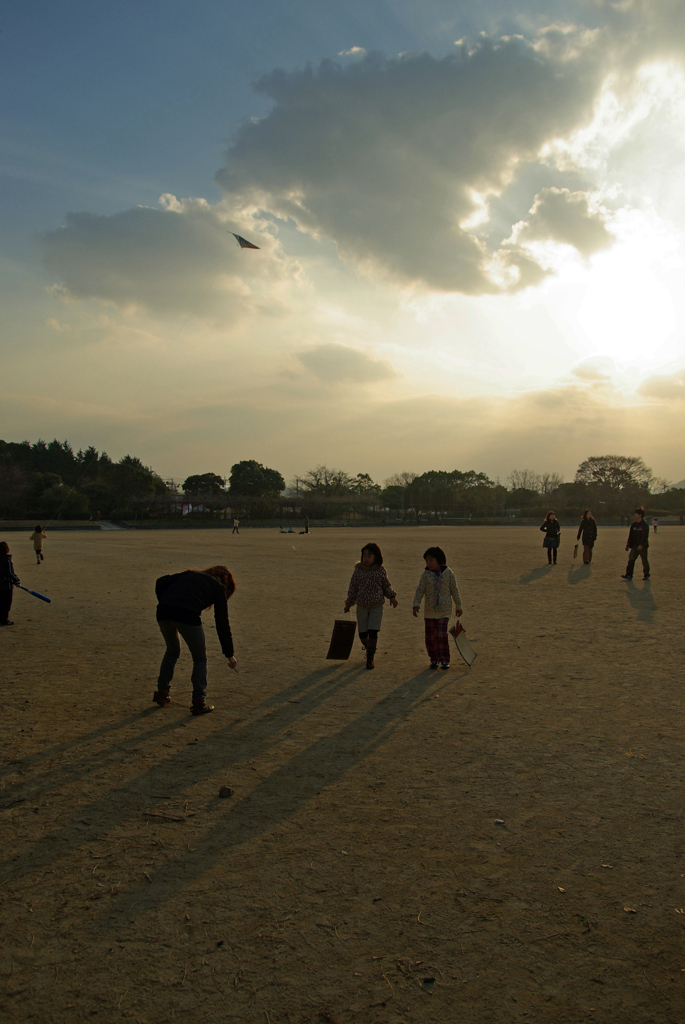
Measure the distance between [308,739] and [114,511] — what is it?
68.4 meters

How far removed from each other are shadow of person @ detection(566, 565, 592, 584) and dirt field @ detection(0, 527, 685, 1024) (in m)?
8.34

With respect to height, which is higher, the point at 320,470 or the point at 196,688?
the point at 320,470

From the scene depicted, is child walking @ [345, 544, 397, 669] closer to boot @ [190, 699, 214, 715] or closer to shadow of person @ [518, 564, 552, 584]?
boot @ [190, 699, 214, 715]

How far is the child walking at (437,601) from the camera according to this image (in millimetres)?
7113

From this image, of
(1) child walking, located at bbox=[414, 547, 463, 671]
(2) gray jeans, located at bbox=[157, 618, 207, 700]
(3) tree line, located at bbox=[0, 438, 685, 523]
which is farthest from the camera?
(3) tree line, located at bbox=[0, 438, 685, 523]

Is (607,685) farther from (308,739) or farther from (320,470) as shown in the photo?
(320,470)

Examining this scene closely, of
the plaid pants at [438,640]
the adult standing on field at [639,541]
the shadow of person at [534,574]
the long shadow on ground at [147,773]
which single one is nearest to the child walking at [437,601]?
→ the plaid pants at [438,640]

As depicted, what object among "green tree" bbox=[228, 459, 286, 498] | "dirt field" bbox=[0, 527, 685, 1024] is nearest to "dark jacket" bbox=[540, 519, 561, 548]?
"dirt field" bbox=[0, 527, 685, 1024]

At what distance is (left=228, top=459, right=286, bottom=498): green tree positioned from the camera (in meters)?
96.1

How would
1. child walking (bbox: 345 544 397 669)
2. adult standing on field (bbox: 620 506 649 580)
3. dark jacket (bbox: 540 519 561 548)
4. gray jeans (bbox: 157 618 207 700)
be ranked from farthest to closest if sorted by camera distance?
dark jacket (bbox: 540 519 561 548)
adult standing on field (bbox: 620 506 649 580)
child walking (bbox: 345 544 397 669)
gray jeans (bbox: 157 618 207 700)

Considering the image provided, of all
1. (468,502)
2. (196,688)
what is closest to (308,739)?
(196,688)

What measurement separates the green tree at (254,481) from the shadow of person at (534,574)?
77494 mm

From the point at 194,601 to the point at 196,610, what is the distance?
0.08m

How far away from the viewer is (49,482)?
70.6 metres
